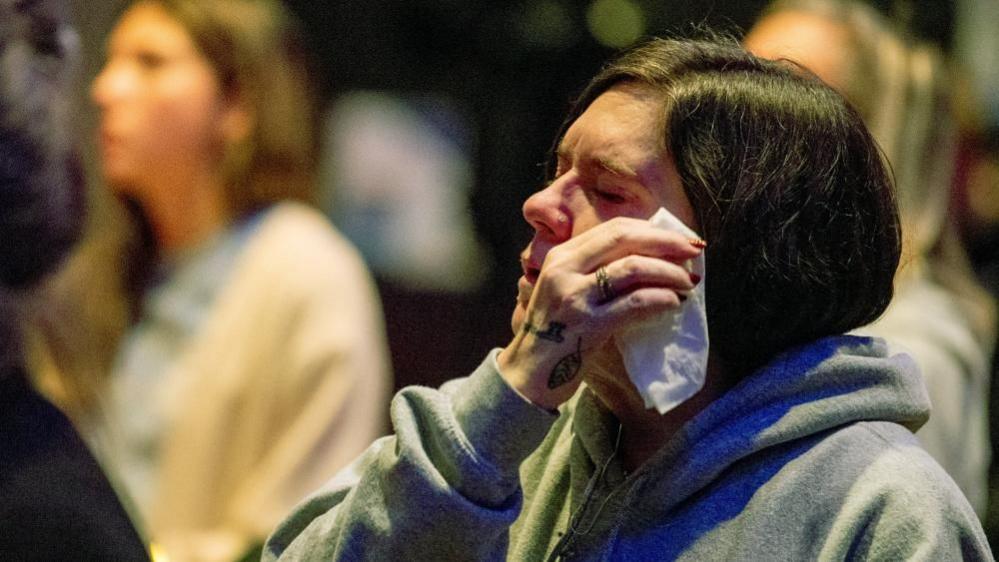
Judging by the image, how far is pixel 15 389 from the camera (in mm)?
1615

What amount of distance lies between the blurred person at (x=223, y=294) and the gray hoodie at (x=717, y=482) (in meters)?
1.46

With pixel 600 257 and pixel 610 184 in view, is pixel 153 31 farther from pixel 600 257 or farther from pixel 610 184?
pixel 600 257

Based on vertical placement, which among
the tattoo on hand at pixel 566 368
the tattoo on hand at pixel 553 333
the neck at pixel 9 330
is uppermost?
the neck at pixel 9 330

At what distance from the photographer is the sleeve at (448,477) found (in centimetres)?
165

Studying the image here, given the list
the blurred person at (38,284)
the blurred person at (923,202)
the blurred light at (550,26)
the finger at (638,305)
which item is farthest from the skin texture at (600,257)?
the blurred light at (550,26)

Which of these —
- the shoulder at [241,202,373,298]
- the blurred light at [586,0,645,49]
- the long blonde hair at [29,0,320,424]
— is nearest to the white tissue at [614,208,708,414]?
the shoulder at [241,202,373,298]

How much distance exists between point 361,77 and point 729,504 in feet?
12.8

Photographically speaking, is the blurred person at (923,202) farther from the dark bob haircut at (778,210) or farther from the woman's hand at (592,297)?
the woman's hand at (592,297)

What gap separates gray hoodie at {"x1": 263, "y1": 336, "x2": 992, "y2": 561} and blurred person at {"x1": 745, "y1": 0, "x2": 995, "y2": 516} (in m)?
1.06

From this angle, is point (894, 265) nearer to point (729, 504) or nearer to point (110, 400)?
point (729, 504)

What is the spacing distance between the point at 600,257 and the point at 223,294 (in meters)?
1.90

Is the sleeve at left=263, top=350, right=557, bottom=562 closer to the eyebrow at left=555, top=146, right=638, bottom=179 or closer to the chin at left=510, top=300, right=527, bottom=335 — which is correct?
the chin at left=510, top=300, right=527, bottom=335

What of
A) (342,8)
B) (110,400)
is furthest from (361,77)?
(110,400)

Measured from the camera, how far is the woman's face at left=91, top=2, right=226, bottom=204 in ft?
11.6
